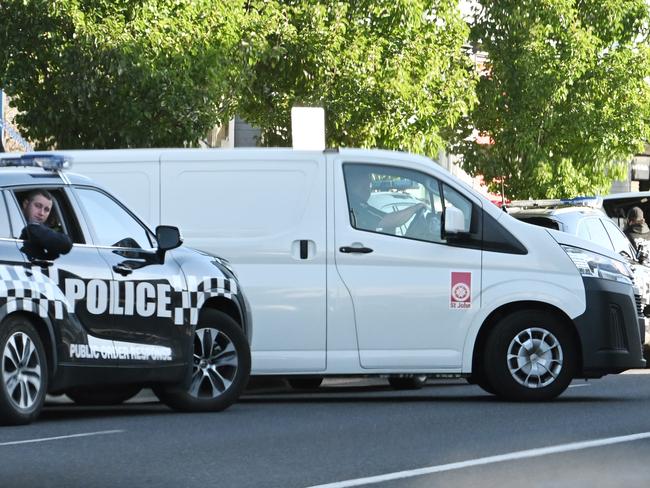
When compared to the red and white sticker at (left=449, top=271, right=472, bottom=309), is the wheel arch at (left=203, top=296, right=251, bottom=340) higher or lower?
lower

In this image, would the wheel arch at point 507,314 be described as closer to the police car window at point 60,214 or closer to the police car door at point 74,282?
the police car door at point 74,282

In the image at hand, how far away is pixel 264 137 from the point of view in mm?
30703

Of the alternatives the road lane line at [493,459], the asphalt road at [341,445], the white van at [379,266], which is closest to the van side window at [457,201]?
the white van at [379,266]

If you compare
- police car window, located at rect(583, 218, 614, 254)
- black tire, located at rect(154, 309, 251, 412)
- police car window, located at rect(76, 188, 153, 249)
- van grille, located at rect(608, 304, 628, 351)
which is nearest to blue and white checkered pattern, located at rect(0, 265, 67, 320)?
police car window, located at rect(76, 188, 153, 249)

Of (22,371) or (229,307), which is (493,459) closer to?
(22,371)

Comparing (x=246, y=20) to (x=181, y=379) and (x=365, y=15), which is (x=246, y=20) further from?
(x=181, y=379)

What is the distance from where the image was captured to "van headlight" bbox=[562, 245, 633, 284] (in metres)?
14.3

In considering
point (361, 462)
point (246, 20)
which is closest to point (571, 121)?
point (246, 20)

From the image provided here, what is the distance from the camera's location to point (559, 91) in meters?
A: 36.5

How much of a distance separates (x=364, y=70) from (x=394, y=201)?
14159 millimetres

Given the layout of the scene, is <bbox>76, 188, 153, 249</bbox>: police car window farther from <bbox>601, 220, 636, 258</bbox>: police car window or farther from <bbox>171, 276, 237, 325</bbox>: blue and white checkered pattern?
<bbox>601, 220, 636, 258</bbox>: police car window

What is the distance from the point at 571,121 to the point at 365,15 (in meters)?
9.25

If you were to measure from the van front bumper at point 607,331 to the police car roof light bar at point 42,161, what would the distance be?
13.9 feet

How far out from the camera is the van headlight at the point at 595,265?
14312 mm
